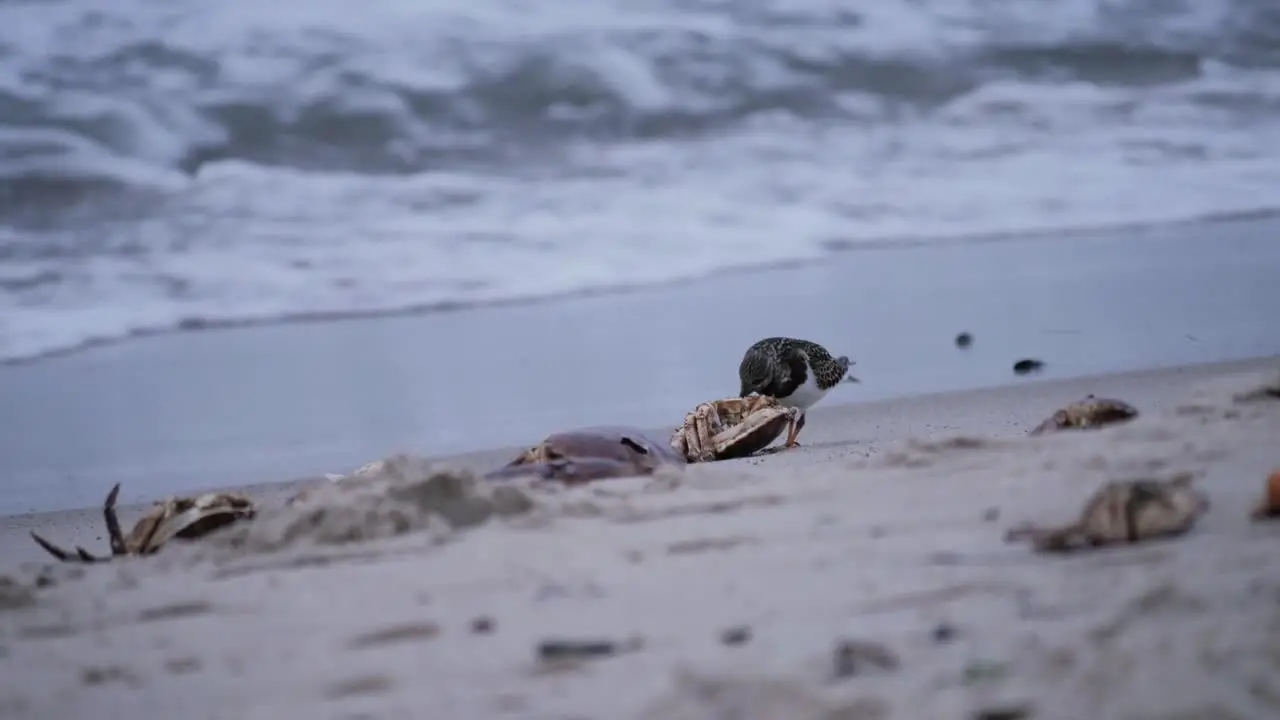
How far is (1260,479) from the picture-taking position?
2381 mm

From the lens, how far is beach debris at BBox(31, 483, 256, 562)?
2.91m

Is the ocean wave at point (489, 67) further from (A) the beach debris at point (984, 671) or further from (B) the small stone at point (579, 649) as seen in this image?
(A) the beach debris at point (984, 671)

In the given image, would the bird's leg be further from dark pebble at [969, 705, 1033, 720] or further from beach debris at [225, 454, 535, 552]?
dark pebble at [969, 705, 1033, 720]

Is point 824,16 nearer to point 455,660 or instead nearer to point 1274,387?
point 1274,387

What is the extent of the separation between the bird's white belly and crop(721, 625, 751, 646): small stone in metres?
2.82

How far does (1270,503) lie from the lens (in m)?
2.14

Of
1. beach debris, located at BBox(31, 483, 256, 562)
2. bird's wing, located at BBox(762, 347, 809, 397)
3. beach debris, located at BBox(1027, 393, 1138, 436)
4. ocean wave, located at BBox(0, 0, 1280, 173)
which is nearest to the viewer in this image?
beach debris, located at BBox(31, 483, 256, 562)

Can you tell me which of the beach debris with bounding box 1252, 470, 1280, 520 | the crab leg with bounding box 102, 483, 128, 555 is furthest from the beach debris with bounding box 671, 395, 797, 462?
the beach debris with bounding box 1252, 470, 1280, 520

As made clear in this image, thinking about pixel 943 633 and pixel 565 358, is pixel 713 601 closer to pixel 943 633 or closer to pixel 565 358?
pixel 943 633

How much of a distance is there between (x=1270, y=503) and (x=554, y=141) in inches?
286

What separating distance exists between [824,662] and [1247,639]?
43 cm

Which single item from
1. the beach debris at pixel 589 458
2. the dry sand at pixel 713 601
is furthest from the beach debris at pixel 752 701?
the beach debris at pixel 589 458

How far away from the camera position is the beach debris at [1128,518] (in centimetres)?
208

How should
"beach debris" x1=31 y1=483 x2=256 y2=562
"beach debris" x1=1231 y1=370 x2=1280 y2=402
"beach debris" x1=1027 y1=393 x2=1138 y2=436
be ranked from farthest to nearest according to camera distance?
"beach debris" x1=1027 y1=393 x2=1138 y2=436, "beach debris" x1=1231 y1=370 x2=1280 y2=402, "beach debris" x1=31 y1=483 x2=256 y2=562
